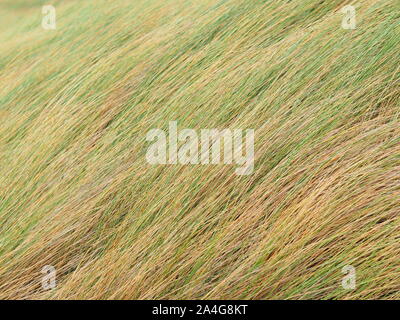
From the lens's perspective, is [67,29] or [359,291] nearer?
[359,291]

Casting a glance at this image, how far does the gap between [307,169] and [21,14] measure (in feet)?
10.7

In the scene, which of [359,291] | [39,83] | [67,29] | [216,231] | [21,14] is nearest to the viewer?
[359,291]

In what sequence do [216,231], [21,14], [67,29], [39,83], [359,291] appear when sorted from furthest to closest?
1. [21,14]
2. [67,29]
3. [39,83]
4. [216,231]
5. [359,291]

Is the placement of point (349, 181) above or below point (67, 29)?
below

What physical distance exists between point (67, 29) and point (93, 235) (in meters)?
1.70

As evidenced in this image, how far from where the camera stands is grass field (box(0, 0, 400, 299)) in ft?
7.13

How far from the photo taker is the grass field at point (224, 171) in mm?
2174

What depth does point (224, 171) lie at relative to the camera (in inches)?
92.6

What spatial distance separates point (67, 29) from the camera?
3.65m
